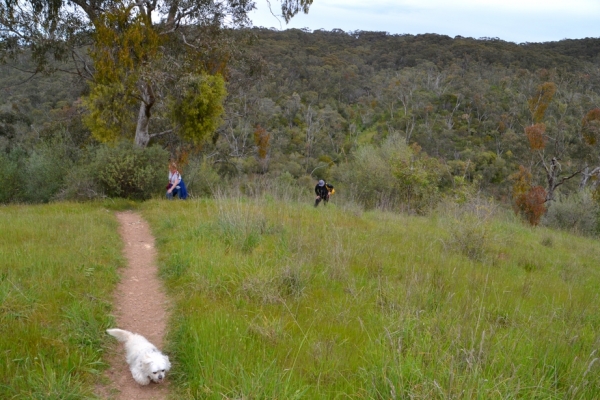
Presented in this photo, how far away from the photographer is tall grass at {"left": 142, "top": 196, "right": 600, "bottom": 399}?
2.69m

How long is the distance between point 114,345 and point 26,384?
2.50 ft

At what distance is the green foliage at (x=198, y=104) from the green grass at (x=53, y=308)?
20.5ft

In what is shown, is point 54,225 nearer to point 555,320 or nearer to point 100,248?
point 100,248

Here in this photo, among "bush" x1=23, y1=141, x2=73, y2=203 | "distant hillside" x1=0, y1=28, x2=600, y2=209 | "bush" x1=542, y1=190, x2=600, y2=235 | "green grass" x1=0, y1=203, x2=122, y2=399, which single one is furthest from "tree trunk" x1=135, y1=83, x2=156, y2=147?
"bush" x1=542, y1=190, x2=600, y2=235

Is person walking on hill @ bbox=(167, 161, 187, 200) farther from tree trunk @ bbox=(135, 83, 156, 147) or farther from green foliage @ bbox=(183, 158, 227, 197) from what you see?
tree trunk @ bbox=(135, 83, 156, 147)

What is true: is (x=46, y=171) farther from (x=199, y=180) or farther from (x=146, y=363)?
(x=146, y=363)

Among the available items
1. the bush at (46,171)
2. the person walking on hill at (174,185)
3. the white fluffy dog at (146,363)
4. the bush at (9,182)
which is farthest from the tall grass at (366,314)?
the bush at (9,182)

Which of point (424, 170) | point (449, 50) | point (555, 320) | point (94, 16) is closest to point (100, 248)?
point (555, 320)

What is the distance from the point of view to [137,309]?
4.18m

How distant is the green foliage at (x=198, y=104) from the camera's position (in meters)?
11.6

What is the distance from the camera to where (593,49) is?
70.2m

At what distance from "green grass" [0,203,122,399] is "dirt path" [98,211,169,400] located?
12 cm

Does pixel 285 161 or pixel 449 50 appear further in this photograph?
pixel 449 50

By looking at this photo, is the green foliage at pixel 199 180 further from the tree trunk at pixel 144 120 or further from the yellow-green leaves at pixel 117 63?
the yellow-green leaves at pixel 117 63
